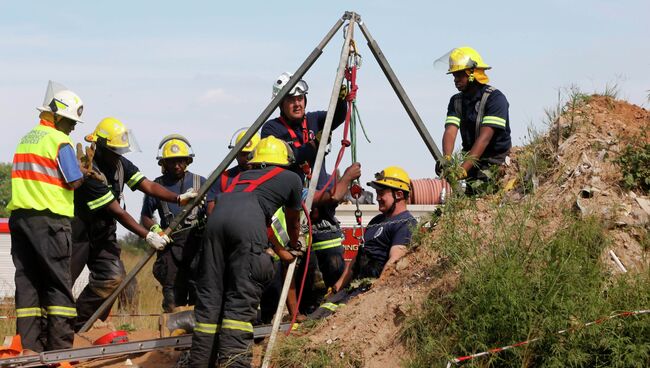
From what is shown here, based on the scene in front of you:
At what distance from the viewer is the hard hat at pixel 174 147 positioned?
11.2m

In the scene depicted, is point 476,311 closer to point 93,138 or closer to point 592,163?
point 592,163

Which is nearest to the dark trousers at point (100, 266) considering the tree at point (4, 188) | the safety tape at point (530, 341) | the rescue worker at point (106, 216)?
the rescue worker at point (106, 216)

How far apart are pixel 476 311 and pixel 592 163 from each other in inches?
80.5

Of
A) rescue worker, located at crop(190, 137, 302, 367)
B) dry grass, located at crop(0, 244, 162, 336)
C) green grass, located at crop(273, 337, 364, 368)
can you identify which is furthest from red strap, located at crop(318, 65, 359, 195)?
dry grass, located at crop(0, 244, 162, 336)

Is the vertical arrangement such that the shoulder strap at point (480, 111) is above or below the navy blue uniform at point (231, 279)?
above

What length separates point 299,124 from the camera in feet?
32.1

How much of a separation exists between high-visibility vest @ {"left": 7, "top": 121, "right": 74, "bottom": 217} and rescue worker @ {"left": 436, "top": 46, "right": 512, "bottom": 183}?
140 inches

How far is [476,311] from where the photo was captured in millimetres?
6574

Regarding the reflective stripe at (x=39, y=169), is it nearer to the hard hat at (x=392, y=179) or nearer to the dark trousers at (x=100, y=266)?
the dark trousers at (x=100, y=266)

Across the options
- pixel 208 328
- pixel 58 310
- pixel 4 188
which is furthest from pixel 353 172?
pixel 4 188

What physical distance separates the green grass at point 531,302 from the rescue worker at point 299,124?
2628 mm

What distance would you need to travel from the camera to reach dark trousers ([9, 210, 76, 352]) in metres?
8.53

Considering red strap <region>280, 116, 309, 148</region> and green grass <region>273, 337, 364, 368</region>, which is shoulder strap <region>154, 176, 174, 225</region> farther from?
green grass <region>273, 337, 364, 368</region>

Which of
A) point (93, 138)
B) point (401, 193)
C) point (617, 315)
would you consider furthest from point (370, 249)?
point (93, 138)
